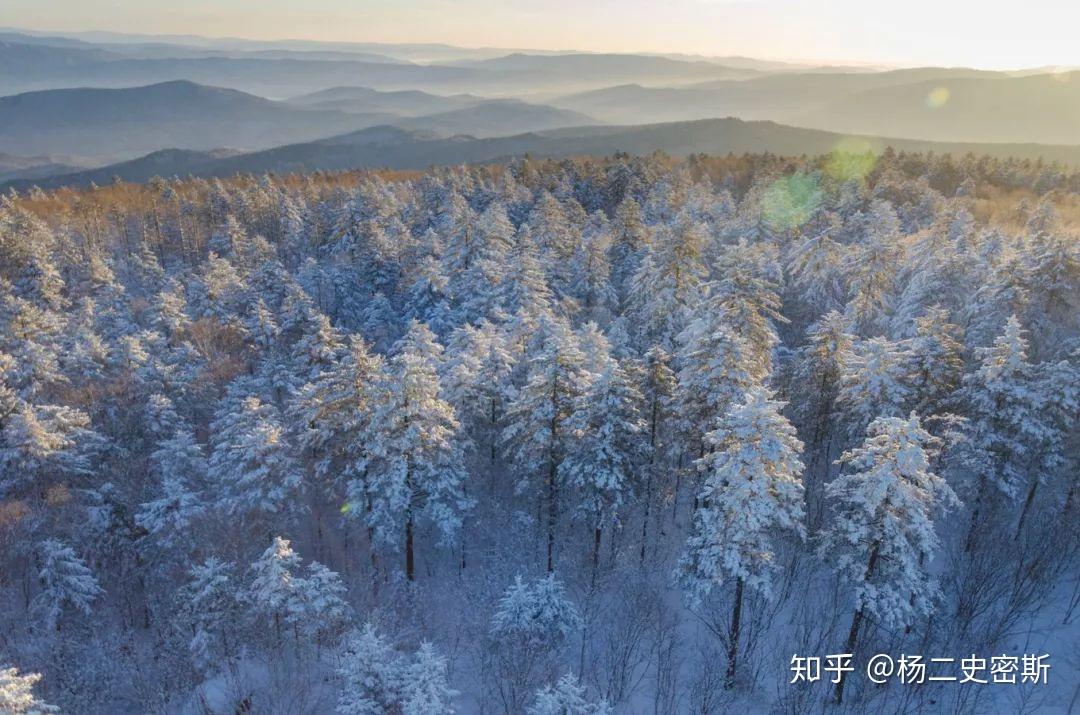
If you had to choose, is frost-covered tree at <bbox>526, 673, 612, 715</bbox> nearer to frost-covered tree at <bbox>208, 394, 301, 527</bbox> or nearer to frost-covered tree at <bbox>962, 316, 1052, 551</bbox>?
frost-covered tree at <bbox>208, 394, 301, 527</bbox>

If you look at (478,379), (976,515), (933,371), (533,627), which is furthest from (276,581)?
(976,515)

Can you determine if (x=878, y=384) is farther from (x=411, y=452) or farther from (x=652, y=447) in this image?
(x=411, y=452)

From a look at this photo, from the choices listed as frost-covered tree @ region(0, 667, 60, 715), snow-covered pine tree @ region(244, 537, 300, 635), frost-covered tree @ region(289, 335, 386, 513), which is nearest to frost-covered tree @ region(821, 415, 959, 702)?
frost-covered tree @ region(289, 335, 386, 513)

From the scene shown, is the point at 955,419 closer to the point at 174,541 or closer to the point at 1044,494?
the point at 1044,494

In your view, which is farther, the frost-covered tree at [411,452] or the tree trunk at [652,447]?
the tree trunk at [652,447]

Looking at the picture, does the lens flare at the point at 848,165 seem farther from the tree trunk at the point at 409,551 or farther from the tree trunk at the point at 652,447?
the tree trunk at the point at 409,551

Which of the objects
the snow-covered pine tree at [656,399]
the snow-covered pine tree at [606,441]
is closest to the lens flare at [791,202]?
the snow-covered pine tree at [656,399]
